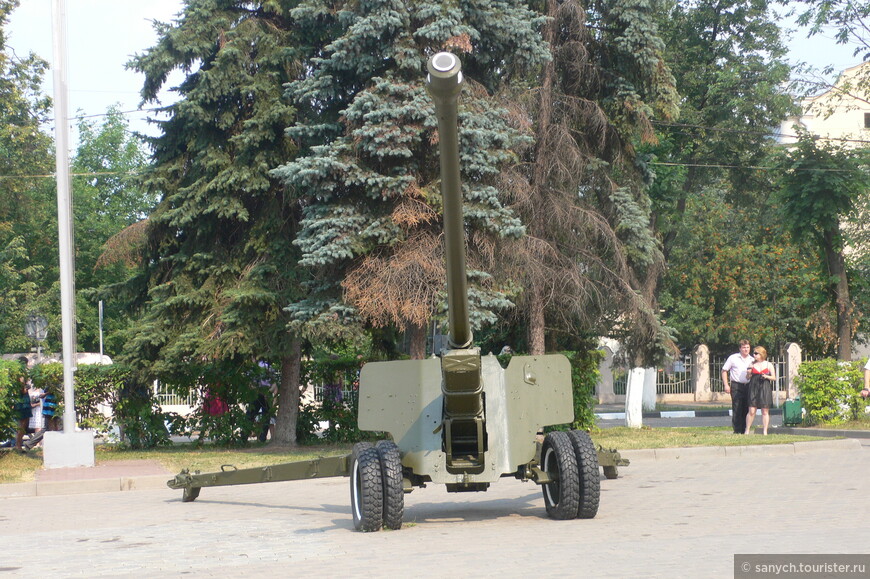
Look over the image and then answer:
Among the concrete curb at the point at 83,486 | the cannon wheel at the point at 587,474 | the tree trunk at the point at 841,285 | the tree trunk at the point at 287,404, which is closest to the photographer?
the cannon wheel at the point at 587,474

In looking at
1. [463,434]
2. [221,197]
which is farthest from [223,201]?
[463,434]

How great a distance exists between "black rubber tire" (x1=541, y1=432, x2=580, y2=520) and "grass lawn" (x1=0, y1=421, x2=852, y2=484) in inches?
283

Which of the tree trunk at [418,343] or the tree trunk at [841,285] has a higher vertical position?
the tree trunk at [841,285]

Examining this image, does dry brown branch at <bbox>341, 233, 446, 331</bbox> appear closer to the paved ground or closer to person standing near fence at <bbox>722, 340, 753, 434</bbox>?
the paved ground

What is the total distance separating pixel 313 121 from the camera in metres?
18.7

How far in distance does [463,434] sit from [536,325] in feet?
36.3

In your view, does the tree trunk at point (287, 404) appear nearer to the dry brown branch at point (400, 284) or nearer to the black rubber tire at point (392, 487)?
the dry brown branch at point (400, 284)

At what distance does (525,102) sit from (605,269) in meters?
3.59

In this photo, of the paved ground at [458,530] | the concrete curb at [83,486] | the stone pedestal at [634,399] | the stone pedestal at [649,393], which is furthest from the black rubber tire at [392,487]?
the stone pedestal at [649,393]

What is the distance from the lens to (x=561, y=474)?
9.27 m

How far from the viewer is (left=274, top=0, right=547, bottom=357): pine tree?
17.2 meters

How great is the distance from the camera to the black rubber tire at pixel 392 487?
9.12 metres

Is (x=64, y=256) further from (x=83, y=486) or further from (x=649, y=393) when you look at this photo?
(x=649, y=393)

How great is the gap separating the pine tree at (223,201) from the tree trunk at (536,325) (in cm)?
453
